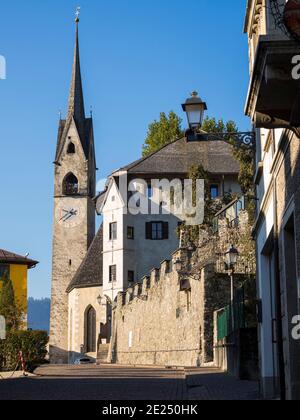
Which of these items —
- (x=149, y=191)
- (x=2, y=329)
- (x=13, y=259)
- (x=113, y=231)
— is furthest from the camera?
(x=13, y=259)

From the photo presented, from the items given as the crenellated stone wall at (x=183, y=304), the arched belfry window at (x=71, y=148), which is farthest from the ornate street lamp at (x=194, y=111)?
the arched belfry window at (x=71, y=148)

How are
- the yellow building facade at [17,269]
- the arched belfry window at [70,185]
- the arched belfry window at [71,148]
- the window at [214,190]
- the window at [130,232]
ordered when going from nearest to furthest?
the window at [214,190]
the window at [130,232]
the yellow building facade at [17,269]
the arched belfry window at [70,185]
the arched belfry window at [71,148]

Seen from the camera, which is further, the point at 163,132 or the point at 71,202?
the point at 71,202

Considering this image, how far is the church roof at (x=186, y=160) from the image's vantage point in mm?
63625

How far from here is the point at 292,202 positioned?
10945 millimetres

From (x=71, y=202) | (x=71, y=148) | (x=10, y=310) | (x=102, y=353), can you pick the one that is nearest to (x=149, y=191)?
(x=102, y=353)

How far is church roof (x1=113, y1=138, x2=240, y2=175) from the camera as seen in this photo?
63.6 m

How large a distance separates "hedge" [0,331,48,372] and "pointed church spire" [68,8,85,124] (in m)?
49.2

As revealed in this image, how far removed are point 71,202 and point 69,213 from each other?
1.53 m

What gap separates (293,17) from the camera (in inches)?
338

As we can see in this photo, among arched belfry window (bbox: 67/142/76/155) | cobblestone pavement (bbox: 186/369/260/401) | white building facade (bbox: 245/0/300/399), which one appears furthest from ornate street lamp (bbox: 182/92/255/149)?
arched belfry window (bbox: 67/142/76/155)

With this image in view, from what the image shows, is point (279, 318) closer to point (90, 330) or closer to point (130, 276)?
point (130, 276)

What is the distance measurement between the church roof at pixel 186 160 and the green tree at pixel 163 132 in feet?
18.0

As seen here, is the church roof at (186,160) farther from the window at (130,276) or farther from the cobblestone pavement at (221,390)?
the cobblestone pavement at (221,390)
